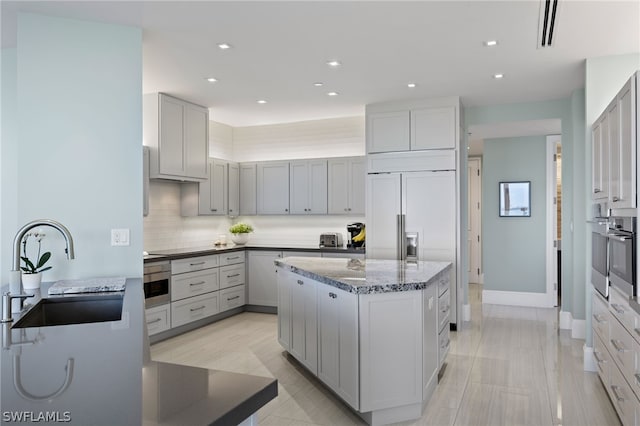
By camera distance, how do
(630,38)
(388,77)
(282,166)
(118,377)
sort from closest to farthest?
(118,377)
(630,38)
(388,77)
(282,166)

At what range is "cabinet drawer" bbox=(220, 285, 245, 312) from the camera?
5.90 m

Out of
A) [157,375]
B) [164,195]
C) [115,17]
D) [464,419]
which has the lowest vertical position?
[464,419]

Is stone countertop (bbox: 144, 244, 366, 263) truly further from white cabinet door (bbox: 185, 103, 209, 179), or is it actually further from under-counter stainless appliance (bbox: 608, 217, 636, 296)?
under-counter stainless appliance (bbox: 608, 217, 636, 296)

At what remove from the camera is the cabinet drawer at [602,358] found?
3.25 m

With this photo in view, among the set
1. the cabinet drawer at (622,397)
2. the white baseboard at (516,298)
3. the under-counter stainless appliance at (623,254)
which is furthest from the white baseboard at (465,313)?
the under-counter stainless appliance at (623,254)

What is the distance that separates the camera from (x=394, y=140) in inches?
223

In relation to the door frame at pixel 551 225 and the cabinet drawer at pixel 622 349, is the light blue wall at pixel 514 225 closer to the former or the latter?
the door frame at pixel 551 225

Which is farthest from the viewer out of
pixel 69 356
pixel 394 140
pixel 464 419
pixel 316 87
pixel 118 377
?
pixel 394 140

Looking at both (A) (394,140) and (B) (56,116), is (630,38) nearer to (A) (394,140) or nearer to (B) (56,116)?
(A) (394,140)

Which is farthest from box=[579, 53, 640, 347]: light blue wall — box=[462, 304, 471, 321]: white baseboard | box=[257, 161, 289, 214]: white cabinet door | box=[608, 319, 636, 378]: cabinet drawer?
box=[257, 161, 289, 214]: white cabinet door

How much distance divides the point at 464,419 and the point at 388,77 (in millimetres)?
3150

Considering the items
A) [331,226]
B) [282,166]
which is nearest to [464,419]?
[331,226]

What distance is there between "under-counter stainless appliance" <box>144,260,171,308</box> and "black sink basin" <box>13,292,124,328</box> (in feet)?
7.40

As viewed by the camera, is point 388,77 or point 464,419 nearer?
point 464,419
